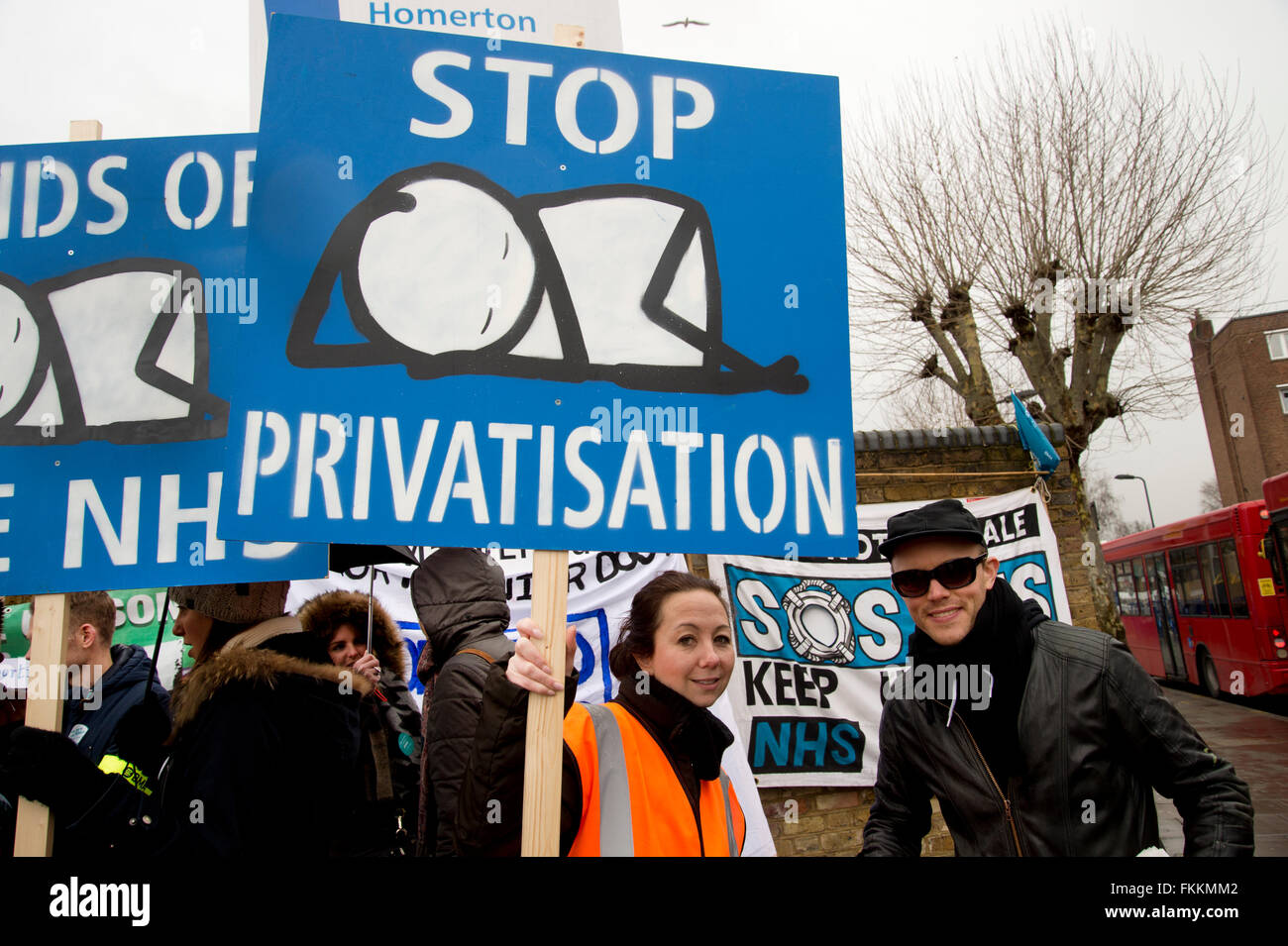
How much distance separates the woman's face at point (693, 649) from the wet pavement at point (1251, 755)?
3.38 m

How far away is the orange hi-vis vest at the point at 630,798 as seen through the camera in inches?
71.5

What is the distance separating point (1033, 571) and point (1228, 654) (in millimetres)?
6730

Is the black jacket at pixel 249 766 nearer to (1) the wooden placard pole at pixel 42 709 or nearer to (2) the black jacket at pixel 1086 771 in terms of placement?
(1) the wooden placard pole at pixel 42 709

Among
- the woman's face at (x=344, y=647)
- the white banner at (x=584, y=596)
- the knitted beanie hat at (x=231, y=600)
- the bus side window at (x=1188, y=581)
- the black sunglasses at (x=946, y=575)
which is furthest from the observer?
the bus side window at (x=1188, y=581)

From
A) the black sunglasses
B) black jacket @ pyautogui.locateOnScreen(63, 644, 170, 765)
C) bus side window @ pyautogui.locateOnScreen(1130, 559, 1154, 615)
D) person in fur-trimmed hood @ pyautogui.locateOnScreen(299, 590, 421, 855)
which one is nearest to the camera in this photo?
the black sunglasses

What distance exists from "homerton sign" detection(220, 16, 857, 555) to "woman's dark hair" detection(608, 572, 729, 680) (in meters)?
0.49

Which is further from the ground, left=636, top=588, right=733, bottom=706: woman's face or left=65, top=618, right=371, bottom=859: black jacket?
left=636, top=588, right=733, bottom=706: woman's face

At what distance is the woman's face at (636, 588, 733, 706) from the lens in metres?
2.03

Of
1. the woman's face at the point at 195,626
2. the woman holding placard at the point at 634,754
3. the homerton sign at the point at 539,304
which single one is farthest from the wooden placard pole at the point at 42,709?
the woman holding placard at the point at 634,754

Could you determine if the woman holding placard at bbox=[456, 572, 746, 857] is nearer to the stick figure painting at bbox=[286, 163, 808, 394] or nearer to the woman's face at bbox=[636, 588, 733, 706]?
the woman's face at bbox=[636, 588, 733, 706]

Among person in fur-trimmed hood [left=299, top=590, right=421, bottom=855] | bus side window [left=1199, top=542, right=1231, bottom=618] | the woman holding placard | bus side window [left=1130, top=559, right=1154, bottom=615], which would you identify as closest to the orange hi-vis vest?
the woman holding placard

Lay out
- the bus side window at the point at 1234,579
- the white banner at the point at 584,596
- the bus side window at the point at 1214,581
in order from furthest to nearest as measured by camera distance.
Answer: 1. the bus side window at the point at 1214,581
2. the bus side window at the point at 1234,579
3. the white banner at the point at 584,596

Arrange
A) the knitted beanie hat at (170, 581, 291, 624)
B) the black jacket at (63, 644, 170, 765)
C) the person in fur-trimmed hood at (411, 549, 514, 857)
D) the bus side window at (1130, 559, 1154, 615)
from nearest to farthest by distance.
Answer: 1. the knitted beanie hat at (170, 581, 291, 624)
2. the person in fur-trimmed hood at (411, 549, 514, 857)
3. the black jacket at (63, 644, 170, 765)
4. the bus side window at (1130, 559, 1154, 615)

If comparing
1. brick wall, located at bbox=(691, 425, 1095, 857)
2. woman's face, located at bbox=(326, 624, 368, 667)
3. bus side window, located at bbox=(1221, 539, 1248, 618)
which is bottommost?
woman's face, located at bbox=(326, 624, 368, 667)
